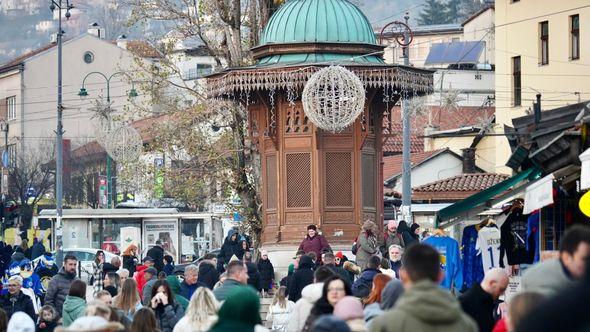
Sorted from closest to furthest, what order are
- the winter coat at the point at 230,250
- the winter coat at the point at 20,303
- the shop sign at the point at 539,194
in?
the shop sign at the point at 539,194 → the winter coat at the point at 20,303 → the winter coat at the point at 230,250

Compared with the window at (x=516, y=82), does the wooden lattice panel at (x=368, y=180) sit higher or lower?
lower

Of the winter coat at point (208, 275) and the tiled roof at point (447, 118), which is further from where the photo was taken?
the tiled roof at point (447, 118)

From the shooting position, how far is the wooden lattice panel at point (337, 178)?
3166 centimetres

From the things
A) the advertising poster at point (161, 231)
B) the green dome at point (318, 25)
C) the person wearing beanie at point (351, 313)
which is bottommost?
the advertising poster at point (161, 231)

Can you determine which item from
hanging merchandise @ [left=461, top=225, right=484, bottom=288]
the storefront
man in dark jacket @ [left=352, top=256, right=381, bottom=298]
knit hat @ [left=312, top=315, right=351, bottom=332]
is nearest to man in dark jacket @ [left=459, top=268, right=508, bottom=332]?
knit hat @ [left=312, top=315, right=351, bottom=332]

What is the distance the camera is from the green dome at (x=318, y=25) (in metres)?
31.6

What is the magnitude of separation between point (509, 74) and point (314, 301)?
1892 inches

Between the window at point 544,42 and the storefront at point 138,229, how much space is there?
1320 centimetres

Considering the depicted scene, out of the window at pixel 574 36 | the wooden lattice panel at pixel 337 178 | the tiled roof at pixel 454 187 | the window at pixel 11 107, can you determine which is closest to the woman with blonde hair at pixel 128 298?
the wooden lattice panel at pixel 337 178

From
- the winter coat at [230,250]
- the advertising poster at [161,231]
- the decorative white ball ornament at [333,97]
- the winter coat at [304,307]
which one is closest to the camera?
the winter coat at [304,307]

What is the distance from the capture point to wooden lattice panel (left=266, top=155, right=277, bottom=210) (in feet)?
105

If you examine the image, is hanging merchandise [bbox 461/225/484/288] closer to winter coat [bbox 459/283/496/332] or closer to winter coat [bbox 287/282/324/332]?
winter coat [bbox 287/282/324/332]

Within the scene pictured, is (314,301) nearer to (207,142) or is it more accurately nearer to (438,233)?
(438,233)

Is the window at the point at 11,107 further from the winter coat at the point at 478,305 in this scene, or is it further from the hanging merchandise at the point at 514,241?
the winter coat at the point at 478,305
